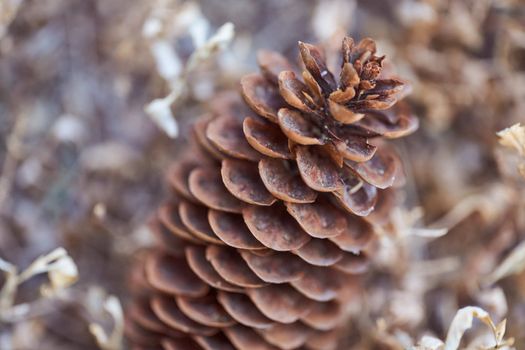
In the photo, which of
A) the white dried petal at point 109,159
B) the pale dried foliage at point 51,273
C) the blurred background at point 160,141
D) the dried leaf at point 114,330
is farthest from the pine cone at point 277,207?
the white dried petal at point 109,159

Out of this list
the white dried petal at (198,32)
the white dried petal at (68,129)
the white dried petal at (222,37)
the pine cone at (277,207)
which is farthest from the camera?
the white dried petal at (68,129)

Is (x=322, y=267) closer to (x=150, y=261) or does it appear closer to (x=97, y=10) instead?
(x=150, y=261)

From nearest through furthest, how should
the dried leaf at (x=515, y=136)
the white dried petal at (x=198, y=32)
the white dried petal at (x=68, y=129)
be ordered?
the dried leaf at (x=515, y=136)
the white dried petal at (x=198, y=32)
the white dried petal at (x=68, y=129)

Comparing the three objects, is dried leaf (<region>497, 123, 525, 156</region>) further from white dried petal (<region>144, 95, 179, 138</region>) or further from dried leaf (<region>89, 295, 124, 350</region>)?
dried leaf (<region>89, 295, 124, 350</region>)

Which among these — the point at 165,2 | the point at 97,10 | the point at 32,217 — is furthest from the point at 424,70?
the point at 32,217

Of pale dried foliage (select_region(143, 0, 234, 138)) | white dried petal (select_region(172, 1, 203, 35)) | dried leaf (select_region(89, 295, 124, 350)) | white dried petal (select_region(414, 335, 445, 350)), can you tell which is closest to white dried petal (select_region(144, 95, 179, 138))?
pale dried foliage (select_region(143, 0, 234, 138))

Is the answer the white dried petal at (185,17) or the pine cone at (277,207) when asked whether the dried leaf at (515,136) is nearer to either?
the pine cone at (277,207)
